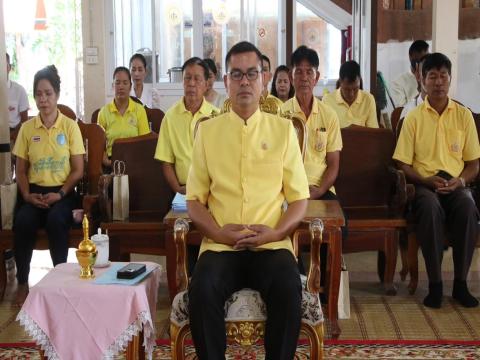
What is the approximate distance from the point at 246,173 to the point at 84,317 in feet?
2.70

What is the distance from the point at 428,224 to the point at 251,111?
1.40 meters

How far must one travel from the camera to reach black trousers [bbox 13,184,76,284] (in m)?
3.82

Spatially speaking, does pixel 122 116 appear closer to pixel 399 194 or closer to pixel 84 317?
pixel 399 194

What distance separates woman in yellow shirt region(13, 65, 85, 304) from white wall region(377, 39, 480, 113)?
4399mm

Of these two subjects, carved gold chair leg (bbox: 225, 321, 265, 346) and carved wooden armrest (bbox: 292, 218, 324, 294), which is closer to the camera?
carved gold chair leg (bbox: 225, 321, 265, 346)

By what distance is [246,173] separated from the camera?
2.76m

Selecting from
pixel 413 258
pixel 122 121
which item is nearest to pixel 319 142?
pixel 413 258

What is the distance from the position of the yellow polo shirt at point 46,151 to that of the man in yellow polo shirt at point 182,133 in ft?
1.83

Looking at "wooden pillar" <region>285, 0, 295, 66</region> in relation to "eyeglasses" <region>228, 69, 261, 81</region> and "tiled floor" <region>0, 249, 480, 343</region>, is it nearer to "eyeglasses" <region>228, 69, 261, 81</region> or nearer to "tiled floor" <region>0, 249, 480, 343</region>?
"tiled floor" <region>0, 249, 480, 343</region>

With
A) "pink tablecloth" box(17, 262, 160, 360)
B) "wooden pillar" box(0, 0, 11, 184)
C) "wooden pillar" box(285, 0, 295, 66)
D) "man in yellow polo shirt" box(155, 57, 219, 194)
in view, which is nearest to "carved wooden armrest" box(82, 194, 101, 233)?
"man in yellow polo shirt" box(155, 57, 219, 194)

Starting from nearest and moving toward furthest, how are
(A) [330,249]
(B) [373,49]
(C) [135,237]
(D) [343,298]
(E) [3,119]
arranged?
(A) [330,249] → (D) [343,298] → (C) [135,237] → (E) [3,119] → (B) [373,49]

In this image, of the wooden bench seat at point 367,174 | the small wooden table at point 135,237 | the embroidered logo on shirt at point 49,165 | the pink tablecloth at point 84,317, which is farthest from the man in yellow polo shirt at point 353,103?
the pink tablecloth at point 84,317

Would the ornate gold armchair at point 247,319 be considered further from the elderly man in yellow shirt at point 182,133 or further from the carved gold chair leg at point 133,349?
the elderly man in yellow shirt at point 182,133

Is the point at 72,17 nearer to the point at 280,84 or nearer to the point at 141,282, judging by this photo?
the point at 280,84
